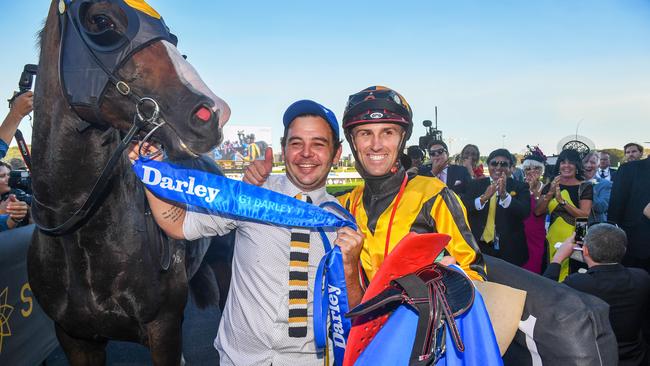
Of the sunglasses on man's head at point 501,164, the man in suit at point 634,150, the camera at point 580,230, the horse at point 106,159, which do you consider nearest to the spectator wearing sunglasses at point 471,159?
the sunglasses on man's head at point 501,164

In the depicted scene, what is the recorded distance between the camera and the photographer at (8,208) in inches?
132

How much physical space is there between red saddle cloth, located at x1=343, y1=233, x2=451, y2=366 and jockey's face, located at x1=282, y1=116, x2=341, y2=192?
64cm

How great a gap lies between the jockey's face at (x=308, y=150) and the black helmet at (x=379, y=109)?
0.21m

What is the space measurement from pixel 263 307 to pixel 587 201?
4738 millimetres

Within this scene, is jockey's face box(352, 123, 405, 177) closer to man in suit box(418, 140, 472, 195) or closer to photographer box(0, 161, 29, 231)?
photographer box(0, 161, 29, 231)

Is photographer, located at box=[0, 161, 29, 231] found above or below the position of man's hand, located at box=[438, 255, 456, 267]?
above

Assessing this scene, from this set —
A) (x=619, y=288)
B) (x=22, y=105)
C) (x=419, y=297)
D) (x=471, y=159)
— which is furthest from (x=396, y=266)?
(x=471, y=159)

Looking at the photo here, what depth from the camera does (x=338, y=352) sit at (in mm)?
1848

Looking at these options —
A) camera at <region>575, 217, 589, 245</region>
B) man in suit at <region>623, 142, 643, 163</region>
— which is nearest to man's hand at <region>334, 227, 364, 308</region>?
camera at <region>575, 217, 589, 245</region>

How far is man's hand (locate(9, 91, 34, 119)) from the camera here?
2.85 m

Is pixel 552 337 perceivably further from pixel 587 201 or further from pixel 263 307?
pixel 587 201

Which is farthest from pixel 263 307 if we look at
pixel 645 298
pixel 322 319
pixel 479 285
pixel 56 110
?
pixel 645 298

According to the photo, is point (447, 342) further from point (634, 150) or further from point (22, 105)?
point (634, 150)

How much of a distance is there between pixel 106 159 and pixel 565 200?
507 centimetres
